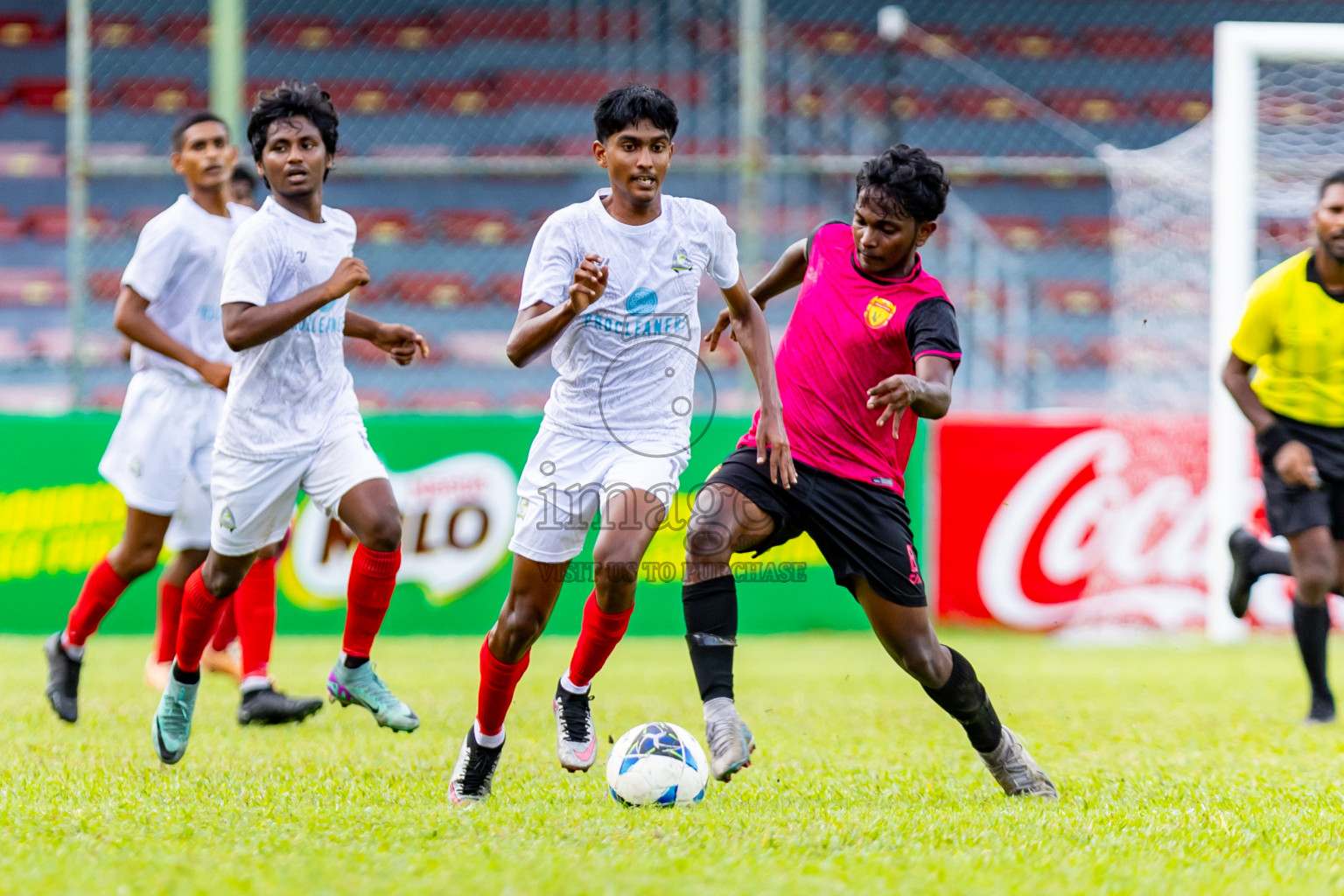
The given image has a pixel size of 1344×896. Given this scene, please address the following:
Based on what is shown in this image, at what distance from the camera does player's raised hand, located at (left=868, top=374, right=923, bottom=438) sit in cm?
366

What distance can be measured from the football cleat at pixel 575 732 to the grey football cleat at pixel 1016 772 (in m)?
1.17

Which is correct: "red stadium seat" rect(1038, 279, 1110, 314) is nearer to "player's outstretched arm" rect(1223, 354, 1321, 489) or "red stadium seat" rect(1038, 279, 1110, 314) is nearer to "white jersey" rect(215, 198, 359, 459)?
"player's outstretched arm" rect(1223, 354, 1321, 489)

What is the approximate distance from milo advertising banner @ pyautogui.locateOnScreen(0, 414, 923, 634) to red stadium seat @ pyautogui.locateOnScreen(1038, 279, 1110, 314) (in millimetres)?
4402

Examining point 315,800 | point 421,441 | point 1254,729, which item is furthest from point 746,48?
point 315,800

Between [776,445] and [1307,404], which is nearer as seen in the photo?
[776,445]

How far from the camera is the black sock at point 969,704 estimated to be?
4.08 meters

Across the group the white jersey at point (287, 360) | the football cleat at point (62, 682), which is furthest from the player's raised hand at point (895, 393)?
the football cleat at point (62, 682)

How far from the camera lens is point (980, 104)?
14141 mm

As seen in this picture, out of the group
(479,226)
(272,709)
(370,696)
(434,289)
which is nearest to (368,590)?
(370,696)

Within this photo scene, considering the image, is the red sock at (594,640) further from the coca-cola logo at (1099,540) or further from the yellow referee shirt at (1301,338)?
the coca-cola logo at (1099,540)

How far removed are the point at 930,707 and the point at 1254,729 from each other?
138 cm

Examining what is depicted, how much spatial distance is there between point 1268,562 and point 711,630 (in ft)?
12.4

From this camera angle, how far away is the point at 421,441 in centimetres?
959

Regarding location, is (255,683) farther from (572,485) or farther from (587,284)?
(587,284)
